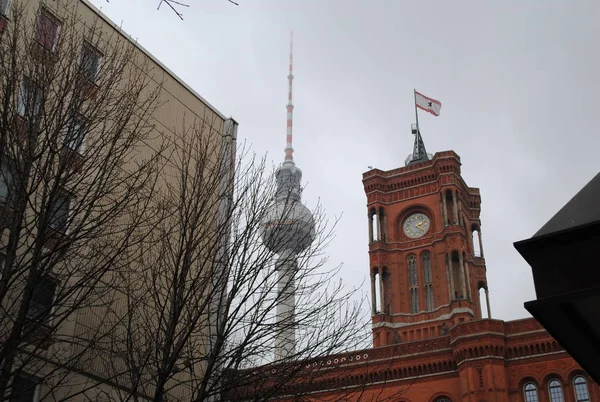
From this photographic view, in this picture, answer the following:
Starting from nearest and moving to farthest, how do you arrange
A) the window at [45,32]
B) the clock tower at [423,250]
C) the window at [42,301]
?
the window at [42,301] → the window at [45,32] → the clock tower at [423,250]

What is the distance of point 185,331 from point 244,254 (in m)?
1.96

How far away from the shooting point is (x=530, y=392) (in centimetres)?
3647

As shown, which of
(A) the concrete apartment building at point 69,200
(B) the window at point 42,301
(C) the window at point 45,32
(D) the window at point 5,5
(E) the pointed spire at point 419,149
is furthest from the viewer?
(E) the pointed spire at point 419,149

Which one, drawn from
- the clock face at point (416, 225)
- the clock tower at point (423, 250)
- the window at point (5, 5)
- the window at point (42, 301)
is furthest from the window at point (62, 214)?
the clock face at point (416, 225)

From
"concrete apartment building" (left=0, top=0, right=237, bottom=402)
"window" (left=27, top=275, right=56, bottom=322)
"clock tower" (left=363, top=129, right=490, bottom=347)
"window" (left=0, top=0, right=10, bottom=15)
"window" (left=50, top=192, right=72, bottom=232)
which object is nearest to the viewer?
"window" (left=27, top=275, right=56, bottom=322)

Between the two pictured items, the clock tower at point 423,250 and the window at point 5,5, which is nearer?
the window at point 5,5

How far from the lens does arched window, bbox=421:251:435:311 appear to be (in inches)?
2210

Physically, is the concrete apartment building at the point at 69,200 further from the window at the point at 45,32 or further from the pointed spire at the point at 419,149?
the pointed spire at the point at 419,149

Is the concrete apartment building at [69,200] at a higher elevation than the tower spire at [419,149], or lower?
lower

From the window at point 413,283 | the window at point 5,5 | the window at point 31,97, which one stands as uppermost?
the window at point 413,283

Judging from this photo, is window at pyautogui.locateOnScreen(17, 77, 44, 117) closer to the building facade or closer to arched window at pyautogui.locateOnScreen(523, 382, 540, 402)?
the building facade

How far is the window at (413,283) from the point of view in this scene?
56.6m

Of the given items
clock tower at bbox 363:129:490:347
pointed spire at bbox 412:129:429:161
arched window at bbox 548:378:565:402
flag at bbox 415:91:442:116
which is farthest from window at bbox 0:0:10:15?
pointed spire at bbox 412:129:429:161

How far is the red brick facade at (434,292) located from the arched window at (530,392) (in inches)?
27.1
